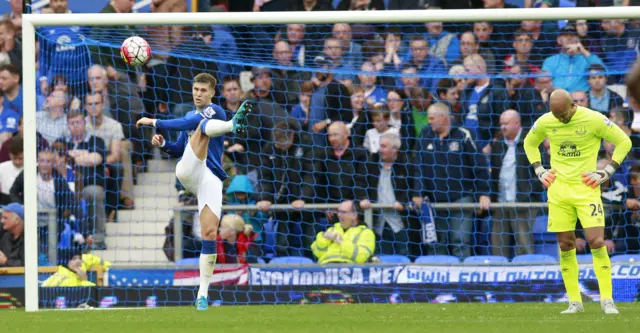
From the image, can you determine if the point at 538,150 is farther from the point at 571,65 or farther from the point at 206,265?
the point at 571,65

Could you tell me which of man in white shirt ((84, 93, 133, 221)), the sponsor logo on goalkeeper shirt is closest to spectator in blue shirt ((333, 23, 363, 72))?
man in white shirt ((84, 93, 133, 221))

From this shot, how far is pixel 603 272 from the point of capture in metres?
10.8

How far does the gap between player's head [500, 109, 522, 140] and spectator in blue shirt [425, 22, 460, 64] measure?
1342 mm

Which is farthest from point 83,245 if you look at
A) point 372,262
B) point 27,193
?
point 372,262

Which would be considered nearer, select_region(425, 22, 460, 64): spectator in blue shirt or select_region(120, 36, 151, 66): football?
select_region(120, 36, 151, 66): football

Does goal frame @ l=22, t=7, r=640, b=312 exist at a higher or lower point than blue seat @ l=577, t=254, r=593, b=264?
higher

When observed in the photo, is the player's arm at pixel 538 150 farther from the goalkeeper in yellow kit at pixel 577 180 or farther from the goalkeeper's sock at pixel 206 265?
the goalkeeper's sock at pixel 206 265

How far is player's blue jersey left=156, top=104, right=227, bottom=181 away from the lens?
11.1 meters

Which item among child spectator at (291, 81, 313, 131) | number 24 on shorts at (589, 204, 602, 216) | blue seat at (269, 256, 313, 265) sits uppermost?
child spectator at (291, 81, 313, 131)

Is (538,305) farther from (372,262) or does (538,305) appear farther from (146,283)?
(146,283)

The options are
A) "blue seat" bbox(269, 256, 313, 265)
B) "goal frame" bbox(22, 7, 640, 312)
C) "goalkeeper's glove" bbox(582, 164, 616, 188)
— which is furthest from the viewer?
"blue seat" bbox(269, 256, 313, 265)

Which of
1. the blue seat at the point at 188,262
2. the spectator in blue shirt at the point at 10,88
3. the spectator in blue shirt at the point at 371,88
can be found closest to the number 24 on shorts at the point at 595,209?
the spectator in blue shirt at the point at 371,88

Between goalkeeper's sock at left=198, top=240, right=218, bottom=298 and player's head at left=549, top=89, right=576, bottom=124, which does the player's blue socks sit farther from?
player's head at left=549, top=89, right=576, bottom=124

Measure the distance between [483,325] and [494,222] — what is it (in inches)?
212
